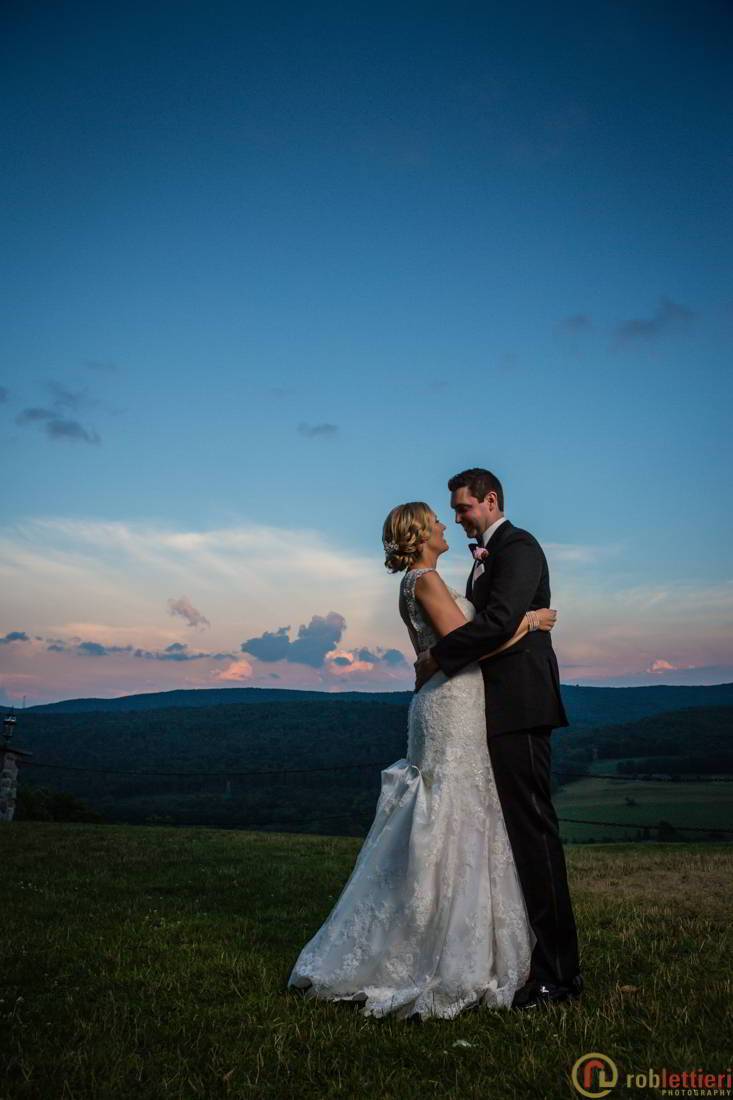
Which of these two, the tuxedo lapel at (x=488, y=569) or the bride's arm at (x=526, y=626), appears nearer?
the bride's arm at (x=526, y=626)

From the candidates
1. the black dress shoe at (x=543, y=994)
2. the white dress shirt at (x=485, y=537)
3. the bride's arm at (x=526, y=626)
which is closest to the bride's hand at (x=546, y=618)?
the bride's arm at (x=526, y=626)

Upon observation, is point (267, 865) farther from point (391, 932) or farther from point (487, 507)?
point (487, 507)

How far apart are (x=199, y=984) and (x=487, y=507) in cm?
352

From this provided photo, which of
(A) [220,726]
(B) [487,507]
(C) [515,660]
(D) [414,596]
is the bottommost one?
(A) [220,726]

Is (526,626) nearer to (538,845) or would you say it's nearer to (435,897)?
(538,845)

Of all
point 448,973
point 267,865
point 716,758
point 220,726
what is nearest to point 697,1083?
point 448,973

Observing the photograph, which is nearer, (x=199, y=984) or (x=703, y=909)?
(x=199, y=984)

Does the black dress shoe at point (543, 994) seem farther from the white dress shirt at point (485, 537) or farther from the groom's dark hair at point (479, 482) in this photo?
the groom's dark hair at point (479, 482)

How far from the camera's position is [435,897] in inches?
175

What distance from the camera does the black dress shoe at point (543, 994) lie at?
430 centimetres

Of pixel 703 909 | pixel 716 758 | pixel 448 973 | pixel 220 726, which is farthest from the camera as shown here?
pixel 220 726

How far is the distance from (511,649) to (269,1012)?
246cm

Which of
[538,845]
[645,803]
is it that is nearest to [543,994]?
[538,845]

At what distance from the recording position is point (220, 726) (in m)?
92.1
